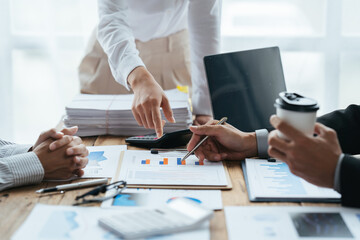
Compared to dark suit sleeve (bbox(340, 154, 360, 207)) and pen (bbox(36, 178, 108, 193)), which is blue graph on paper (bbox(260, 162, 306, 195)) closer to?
dark suit sleeve (bbox(340, 154, 360, 207))

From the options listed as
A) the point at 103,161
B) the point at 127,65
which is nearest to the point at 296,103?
the point at 103,161

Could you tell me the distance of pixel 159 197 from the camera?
3.46ft

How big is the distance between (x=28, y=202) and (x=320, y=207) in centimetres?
66

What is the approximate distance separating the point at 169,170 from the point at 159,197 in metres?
0.16

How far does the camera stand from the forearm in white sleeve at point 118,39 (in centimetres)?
151

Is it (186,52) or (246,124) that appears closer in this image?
(246,124)

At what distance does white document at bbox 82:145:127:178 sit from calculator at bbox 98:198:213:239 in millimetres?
280

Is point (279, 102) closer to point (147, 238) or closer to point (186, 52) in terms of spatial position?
point (147, 238)

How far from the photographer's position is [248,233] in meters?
0.88

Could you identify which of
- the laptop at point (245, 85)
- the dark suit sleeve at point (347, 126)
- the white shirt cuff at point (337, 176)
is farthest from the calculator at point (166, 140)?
the white shirt cuff at point (337, 176)

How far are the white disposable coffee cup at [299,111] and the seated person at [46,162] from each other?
1.81 ft

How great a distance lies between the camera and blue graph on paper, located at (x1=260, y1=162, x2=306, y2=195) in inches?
42.4

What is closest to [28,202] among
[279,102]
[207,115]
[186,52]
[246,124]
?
[279,102]

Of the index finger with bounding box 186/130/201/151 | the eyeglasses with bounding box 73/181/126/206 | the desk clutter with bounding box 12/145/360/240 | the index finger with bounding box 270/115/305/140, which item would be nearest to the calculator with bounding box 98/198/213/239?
the desk clutter with bounding box 12/145/360/240
